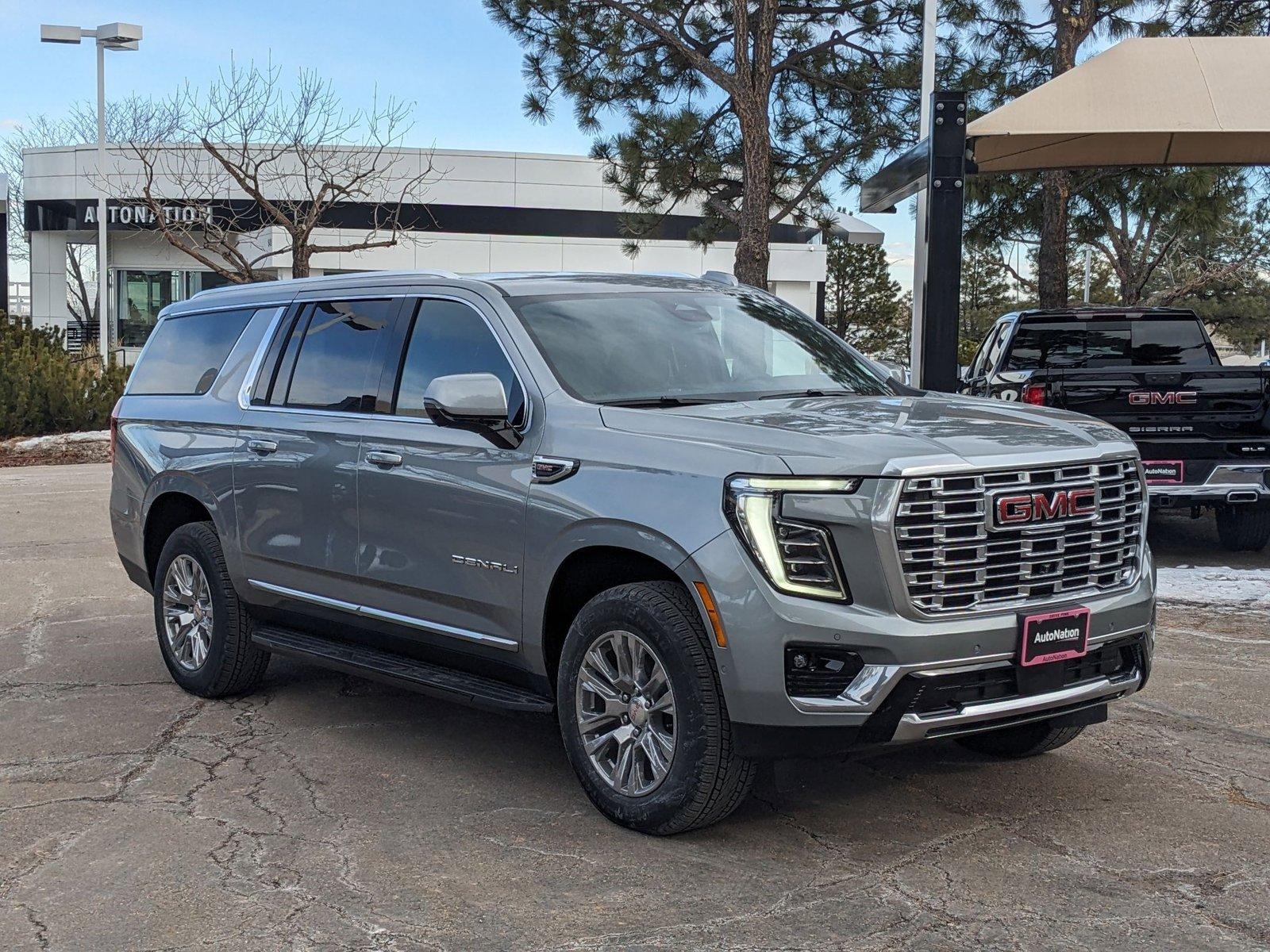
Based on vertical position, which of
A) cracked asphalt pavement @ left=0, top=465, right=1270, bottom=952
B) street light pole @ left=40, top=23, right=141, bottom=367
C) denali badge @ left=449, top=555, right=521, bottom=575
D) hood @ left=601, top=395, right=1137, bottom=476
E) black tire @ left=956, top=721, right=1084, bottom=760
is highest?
street light pole @ left=40, top=23, right=141, bottom=367

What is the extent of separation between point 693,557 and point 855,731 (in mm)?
736

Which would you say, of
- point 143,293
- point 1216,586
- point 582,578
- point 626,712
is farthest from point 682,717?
point 143,293

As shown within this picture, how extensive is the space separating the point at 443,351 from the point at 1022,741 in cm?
282

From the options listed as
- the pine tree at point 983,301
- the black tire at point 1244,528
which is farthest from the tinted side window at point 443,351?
the pine tree at point 983,301

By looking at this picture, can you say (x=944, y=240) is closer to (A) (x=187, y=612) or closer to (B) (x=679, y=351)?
(B) (x=679, y=351)

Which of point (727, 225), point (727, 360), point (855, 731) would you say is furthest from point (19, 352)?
point (855, 731)

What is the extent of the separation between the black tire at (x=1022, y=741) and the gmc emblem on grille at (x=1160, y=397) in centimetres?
526

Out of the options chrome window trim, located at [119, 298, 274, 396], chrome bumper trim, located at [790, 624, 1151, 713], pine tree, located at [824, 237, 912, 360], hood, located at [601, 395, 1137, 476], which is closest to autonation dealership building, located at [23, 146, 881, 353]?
pine tree, located at [824, 237, 912, 360]

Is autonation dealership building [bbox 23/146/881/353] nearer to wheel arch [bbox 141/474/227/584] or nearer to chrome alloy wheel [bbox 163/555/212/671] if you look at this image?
wheel arch [bbox 141/474/227/584]

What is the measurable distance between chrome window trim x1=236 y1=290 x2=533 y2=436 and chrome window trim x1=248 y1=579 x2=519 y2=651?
0.78m

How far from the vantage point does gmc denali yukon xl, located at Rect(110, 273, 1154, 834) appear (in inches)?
177

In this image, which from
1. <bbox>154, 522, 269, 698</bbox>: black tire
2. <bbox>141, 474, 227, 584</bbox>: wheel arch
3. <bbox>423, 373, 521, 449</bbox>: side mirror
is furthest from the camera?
<bbox>141, 474, 227, 584</bbox>: wheel arch

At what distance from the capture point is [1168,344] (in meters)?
12.2

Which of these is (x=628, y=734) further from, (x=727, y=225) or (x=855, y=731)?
(x=727, y=225)
